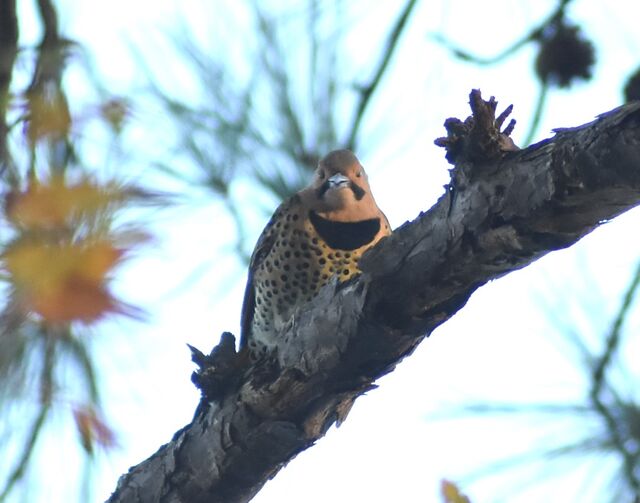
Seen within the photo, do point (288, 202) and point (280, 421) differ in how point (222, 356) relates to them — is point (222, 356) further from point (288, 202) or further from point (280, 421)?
point (288, 202)

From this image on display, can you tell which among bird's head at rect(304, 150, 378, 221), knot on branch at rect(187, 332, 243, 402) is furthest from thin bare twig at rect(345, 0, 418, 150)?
knot on branch at rect(187, 332, 243, 402)

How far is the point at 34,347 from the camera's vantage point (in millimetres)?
2633

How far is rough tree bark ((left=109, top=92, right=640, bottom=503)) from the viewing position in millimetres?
2277

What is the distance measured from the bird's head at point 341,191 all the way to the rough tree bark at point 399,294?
1.39 metres

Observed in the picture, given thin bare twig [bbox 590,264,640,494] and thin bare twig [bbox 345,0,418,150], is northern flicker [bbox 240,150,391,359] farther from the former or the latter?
thin bare twig [bbox 590,264,640,494]

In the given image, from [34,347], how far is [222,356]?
0.66 metres

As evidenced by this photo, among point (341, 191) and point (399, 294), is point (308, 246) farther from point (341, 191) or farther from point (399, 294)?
point (399, 294)

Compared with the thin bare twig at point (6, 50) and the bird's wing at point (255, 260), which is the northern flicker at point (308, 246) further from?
the thin bare twig at point (6, 50)

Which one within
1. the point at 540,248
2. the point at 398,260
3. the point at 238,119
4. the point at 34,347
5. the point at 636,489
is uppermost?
the point at 238,119

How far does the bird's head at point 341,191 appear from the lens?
4.50m

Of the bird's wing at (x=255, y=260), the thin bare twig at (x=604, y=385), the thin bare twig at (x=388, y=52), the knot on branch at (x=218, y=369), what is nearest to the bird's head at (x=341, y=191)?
the bird's wing at (x=255, y=260)

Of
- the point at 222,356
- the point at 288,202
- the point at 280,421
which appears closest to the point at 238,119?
the point at 288,202

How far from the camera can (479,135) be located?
2.42m

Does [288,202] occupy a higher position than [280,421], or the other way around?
[288,202]
